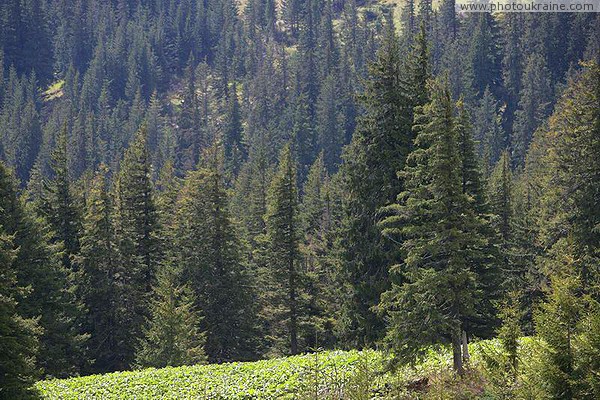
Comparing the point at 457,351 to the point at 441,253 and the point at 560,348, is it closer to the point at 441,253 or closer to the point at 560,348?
the point at 441,253

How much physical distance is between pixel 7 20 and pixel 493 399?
19524 cm

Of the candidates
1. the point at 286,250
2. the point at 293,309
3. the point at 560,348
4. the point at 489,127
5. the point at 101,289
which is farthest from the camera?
the point at 489,127

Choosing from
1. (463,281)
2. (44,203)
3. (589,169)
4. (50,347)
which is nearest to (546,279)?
(589,169)

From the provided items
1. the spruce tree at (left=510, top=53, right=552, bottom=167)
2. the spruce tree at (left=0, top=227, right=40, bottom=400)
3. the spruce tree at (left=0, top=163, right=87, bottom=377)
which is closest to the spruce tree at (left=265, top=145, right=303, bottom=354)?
the spruce tree at (left=0, top=163, right=87, bottom=377)

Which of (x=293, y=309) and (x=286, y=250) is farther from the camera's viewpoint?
(x=293, y=309)

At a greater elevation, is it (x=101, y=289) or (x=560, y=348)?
(x=101, y=289)

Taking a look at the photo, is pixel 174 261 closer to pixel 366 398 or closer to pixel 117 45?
pixel 366 398

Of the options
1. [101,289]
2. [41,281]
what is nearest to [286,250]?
[101,289]

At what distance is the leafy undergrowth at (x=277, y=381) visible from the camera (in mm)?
20609

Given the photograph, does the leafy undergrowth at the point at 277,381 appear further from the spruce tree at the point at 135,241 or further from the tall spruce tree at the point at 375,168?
the spruce tree at the point at 135,241

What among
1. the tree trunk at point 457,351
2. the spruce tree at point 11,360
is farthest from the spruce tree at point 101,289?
the tree trunk at point 457,351

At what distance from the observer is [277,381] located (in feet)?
77.3

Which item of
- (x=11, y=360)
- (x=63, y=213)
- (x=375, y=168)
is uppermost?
(x=63, y=213)

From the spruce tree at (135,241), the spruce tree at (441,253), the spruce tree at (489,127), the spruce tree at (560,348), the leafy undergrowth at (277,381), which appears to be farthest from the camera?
the spruce tree at (489,127)
